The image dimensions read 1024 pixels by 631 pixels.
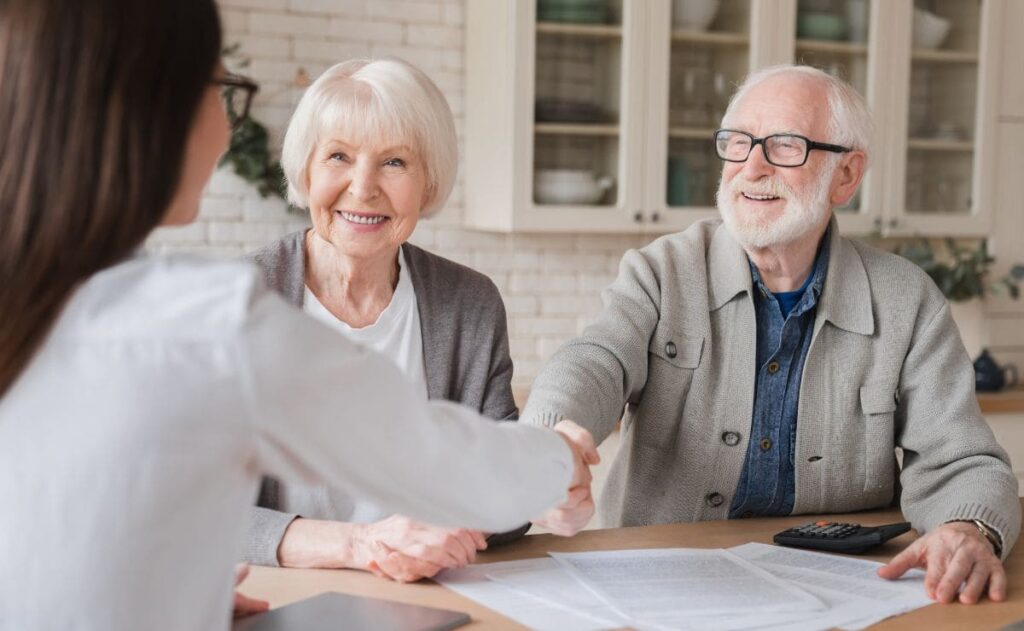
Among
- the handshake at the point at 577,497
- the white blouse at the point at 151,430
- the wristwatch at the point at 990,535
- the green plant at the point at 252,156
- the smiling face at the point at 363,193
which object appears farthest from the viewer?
the green plant at the point at 252,156

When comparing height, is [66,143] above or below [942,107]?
below

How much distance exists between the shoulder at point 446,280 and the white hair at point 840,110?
2.04 ft

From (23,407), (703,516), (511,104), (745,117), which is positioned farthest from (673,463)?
(511,104)

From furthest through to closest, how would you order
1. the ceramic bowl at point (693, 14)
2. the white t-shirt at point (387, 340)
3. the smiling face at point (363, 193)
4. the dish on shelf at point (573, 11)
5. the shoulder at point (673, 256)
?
the ceramic bowl at point (693, 14) → the dish on shelf at point (573, 11) → the shoulder at point (673, 256) → the smiling face at point (363, 193) → the white t-shirt at point (387, 340)

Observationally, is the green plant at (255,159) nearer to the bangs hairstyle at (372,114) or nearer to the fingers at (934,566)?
the bangs hairstyle at (372,114)

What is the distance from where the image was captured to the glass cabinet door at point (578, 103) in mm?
3727

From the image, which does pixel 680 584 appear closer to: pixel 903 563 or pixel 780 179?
pixel 903 563

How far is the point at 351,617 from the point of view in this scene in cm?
139

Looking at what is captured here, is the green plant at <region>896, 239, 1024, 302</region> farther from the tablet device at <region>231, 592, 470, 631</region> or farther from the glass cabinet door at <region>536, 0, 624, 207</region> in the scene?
the tablet device at <region>231, 592, 470, 631</region>

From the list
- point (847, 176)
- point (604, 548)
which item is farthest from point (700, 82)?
point (604, 548)

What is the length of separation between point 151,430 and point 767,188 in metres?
1.65

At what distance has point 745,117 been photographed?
2.30 metres

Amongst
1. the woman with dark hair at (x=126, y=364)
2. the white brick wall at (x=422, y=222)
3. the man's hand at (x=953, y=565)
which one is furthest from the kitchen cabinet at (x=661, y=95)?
the woman with dark hair at (x=126, y=364)

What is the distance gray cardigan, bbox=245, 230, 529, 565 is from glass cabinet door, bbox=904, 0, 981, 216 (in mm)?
2576
